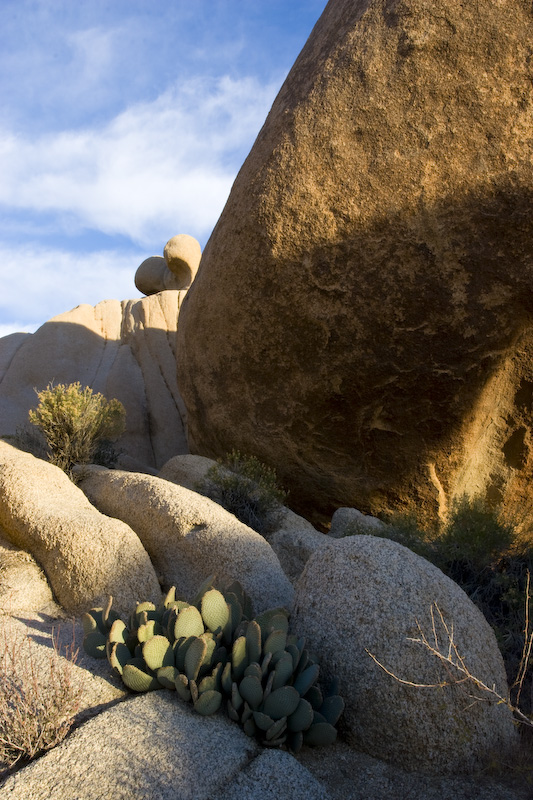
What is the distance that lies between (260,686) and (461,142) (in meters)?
4.82

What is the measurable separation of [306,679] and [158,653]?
2.80 feet

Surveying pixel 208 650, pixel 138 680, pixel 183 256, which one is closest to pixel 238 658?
pixel 208 650

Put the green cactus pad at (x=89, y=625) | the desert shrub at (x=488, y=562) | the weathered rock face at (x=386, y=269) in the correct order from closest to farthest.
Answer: the green cactus pad at (x=89, y=625) → the desert shrub at (x=488, y=562) → the weathered rock face at (x=386, y=269)

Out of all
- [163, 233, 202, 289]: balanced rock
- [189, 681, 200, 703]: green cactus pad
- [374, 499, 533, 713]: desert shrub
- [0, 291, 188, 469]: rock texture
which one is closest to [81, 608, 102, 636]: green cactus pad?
[189, 681, 200, 703]: green cactus pad

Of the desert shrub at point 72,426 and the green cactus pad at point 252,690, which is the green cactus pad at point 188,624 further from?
the desert shrub at point 72,426

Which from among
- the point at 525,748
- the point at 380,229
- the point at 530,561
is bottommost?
the point at 525,748

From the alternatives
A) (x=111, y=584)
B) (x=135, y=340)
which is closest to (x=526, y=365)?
(x=111, y=584)

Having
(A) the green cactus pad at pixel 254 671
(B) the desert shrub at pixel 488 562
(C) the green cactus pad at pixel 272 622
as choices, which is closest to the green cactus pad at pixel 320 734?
(A) the green cactus pad at pixel 254 671

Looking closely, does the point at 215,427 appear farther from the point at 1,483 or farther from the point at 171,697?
the point at 171,697

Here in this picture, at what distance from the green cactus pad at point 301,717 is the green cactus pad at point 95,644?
128 cm

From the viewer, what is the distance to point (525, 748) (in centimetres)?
370

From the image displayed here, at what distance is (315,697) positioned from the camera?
11.9 feet

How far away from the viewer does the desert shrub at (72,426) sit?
8.14 metres

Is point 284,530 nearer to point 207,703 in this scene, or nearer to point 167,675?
point 167,675
